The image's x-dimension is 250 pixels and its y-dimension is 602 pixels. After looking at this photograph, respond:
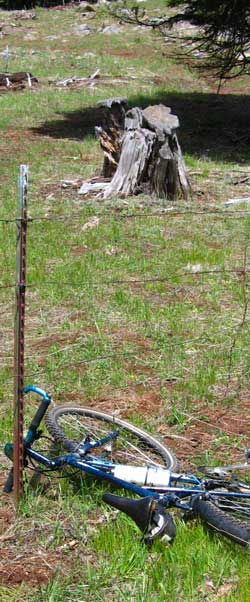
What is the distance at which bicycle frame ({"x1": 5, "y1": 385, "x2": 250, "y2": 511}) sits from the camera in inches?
158

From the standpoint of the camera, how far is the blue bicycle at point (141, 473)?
381cm

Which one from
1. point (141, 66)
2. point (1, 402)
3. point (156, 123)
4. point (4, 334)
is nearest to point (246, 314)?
point (4, 334)

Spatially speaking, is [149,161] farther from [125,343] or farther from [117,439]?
[117,439]

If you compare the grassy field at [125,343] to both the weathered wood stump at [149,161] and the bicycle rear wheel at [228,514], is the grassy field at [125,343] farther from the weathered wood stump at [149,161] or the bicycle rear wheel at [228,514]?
the weathered wood stump at [149,161]

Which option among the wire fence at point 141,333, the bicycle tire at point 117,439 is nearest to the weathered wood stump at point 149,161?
the wire fence at point 141,333

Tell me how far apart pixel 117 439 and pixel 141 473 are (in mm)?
709

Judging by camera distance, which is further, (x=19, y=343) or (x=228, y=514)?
(x=19, y=343)

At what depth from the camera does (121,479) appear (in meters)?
4.14

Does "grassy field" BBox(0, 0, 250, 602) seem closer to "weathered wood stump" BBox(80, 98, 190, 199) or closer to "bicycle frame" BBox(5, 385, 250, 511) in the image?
"bicycle frame" BBox(5, 385, 250, 511)

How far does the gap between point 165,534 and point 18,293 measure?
4.50 ft

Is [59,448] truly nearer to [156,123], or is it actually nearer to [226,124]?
[156,123]

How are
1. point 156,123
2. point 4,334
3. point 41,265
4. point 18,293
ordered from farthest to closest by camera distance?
point 156,123, point 41,265, point 4,334, point 18,293

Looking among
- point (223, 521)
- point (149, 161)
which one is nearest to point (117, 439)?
point (223, 521)

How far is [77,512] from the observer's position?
420 cm
